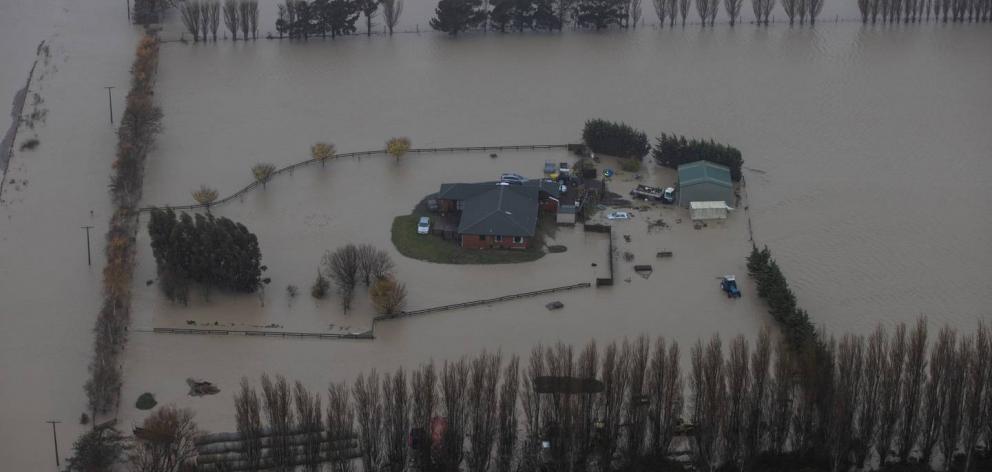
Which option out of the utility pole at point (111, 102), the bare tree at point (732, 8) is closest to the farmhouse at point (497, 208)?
the utility pole at point (111, 102)

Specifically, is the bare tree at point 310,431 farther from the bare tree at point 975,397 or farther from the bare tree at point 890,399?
the bare tree at point 975,397

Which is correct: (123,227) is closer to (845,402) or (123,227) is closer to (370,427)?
(370,427)

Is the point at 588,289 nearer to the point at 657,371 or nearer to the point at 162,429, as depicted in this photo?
the point at 657,371

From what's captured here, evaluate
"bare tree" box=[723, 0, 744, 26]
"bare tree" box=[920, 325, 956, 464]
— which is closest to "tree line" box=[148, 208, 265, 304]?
"bare tree" box=[920, 325, 956, 464]

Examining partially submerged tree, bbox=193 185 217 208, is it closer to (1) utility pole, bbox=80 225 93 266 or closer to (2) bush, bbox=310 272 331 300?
(1) utility pole, bbox=80 225 93 266

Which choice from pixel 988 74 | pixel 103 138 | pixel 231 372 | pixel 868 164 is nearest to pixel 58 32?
pixel 103 138

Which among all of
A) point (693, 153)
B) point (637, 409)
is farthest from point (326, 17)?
point (637, 409)
